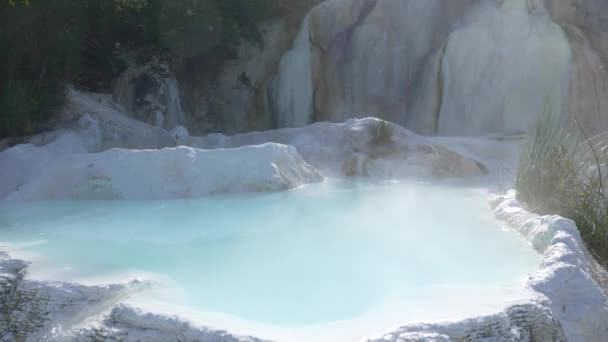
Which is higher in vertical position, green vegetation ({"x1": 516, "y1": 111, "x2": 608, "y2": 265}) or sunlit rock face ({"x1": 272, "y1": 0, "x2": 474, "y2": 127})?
green vegetation ({"x1": 516, "y1": 111, "x2": 608, "y2": 265})

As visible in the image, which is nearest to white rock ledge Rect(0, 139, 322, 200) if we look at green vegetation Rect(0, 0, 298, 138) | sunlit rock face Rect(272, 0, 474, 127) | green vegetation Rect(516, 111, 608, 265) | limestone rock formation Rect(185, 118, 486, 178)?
limestone rock formation Rect(185, 118, 486, 178)

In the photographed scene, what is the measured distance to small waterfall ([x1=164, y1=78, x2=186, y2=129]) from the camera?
38.3ft

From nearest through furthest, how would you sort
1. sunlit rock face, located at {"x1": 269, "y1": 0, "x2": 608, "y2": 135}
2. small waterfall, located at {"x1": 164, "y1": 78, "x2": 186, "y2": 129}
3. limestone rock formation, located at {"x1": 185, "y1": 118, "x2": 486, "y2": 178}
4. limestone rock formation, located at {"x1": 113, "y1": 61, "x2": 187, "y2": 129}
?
limestone rock formation, located at {"x1": 185, "y1": 118, "x2": 486, "y2": 178} → sunlit rock face, located at {"x1": 269, "y1": 0, "x2": 608, "y2": 135} → limestone rock formation, located at {"x1": 113, "y1": 61, "x2": 187, "y2": 129} → small waterfall, located at {"x1": 164, "y1": 78, "x2": 186, "y2": 129}

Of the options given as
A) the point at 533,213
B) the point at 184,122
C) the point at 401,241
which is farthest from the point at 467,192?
the point at 184,122

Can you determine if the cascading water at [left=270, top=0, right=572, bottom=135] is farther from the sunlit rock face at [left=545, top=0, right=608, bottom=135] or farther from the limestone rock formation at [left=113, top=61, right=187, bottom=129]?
the limestone rock formation at [left=113, top=61, right=187, bottom=129]

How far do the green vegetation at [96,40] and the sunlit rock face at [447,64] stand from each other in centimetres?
132

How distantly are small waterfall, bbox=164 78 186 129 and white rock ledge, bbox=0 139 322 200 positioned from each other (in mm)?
4691

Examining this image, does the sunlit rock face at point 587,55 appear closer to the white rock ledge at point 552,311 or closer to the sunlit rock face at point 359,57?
the sunlit rock face at point 359,57

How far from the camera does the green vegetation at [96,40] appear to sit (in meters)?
8.33

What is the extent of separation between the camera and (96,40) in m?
11.5

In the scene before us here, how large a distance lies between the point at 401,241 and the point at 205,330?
77.8 inches

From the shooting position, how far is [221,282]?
3402mm

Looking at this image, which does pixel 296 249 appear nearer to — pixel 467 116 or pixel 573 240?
pixel 573 240

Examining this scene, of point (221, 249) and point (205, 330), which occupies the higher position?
point (205, 330)
